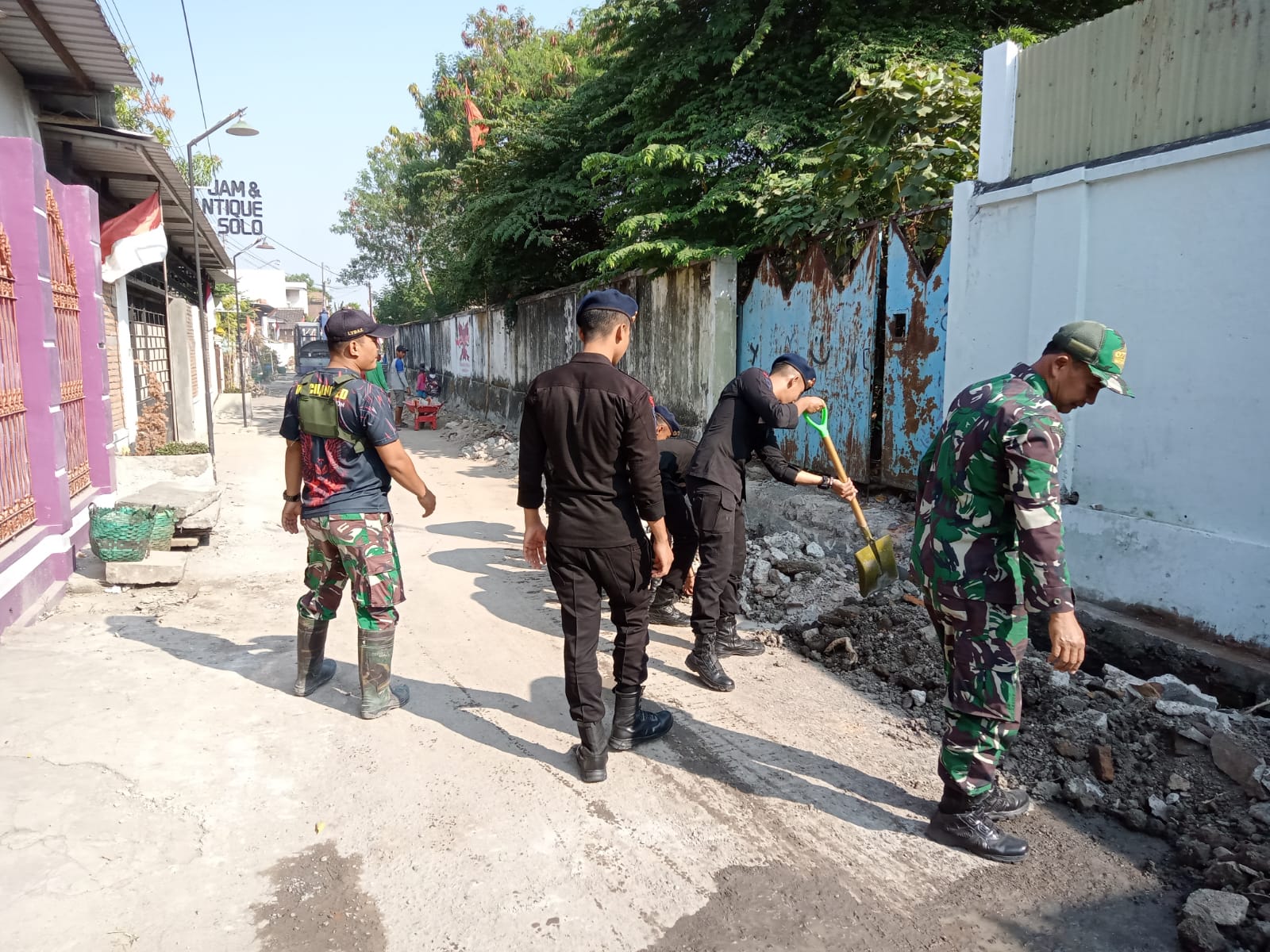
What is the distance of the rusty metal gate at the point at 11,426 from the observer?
5.05 m

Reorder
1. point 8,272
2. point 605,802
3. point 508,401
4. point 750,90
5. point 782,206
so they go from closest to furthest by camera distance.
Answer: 1. point 605,802
2. point 8,272
3. point 782,206
4. point 750,90
5. point 508,401

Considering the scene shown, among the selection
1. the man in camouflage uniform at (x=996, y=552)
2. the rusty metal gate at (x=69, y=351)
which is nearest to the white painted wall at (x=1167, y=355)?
the man in camouflage uniform at (x=996, y=552)

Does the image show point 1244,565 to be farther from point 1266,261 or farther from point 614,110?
point 614,110

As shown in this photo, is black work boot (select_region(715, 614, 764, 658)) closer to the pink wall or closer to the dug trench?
the dug trench

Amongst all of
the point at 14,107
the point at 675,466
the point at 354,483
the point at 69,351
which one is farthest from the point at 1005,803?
the point at 14,107

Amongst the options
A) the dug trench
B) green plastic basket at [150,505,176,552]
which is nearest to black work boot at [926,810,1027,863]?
the dug trench

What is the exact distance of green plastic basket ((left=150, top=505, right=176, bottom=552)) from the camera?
19.7 feet

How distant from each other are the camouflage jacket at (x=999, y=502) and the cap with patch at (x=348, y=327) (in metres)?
2.42

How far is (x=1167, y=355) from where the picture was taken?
446 cm

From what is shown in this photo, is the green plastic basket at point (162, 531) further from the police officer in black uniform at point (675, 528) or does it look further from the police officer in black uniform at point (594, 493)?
the police officer in black uniform at point (594, 493)

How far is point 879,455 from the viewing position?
7.11m

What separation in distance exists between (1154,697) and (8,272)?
270 inches

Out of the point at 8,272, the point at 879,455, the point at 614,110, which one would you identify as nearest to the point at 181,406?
the point at 614,110

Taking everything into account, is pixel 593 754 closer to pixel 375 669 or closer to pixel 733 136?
pixel 375 669
